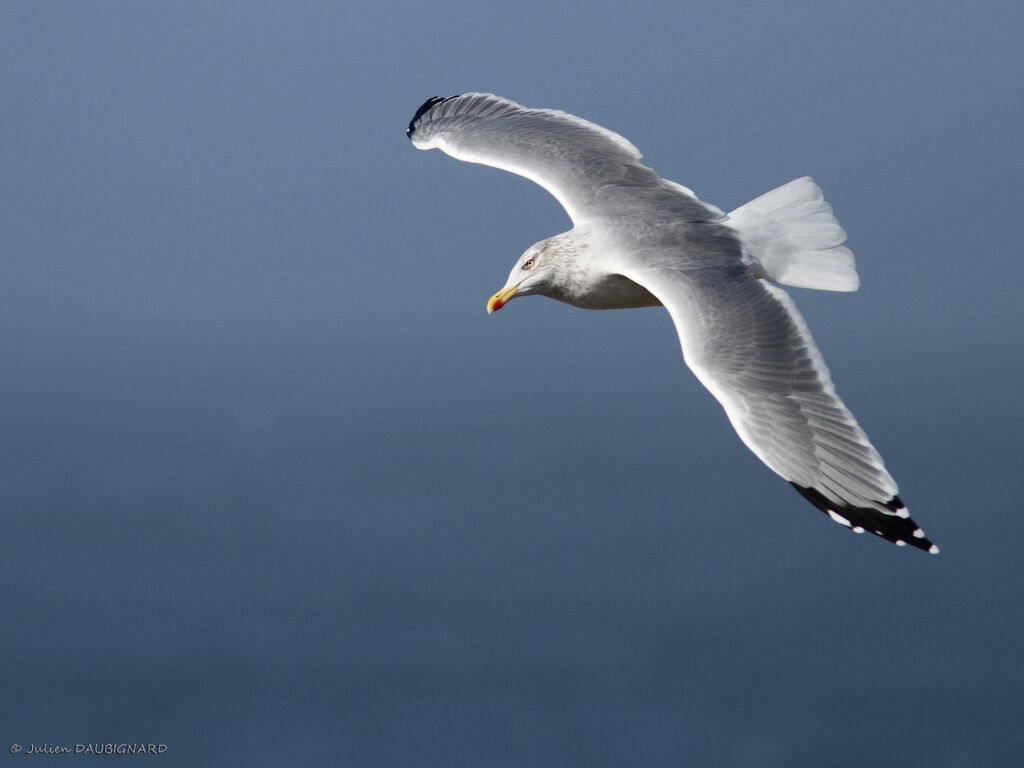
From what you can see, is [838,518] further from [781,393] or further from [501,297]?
[501,297]

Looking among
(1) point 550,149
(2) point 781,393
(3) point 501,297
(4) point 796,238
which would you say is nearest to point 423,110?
(1) point 550,149

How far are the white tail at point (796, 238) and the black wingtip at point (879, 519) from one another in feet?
5.40

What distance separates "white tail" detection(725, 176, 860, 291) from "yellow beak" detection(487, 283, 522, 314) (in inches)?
54.8

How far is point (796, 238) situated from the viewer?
7305 millimetres

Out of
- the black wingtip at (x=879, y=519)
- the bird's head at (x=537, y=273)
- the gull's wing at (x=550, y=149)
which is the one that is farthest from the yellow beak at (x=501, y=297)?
the black wingtip at (x=879, y=519)

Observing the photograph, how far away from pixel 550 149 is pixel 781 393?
322cm

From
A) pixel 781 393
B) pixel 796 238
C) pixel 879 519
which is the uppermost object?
pixel 796 238

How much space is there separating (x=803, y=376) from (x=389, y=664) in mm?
147825

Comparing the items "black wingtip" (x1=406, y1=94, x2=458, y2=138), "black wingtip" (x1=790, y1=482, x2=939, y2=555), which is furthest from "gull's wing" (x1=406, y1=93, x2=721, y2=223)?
"black wingtip" (x1=790, y1=482, x2=939, y2=555)

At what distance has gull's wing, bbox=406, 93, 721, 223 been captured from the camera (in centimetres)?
784

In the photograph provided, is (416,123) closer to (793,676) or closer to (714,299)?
(714,299)

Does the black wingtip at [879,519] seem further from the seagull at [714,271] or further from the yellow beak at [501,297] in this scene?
the yellow beak at [501,297]

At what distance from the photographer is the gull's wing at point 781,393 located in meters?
5.61

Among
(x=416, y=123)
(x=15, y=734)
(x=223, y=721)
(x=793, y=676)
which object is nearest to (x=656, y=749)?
(x=793, y=676)
